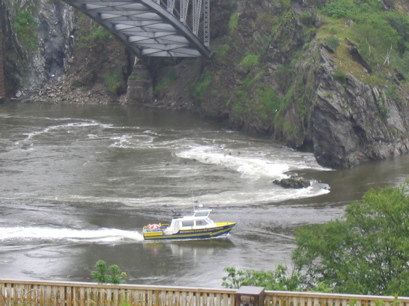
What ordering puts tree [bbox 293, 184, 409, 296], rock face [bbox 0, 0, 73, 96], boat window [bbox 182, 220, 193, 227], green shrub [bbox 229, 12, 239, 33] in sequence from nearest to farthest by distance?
tree [bbox 293, 184, 409, 296]
boat window [bbox 182, 220, 193, 227]
green shrub [bbox 229, 12, 239, 33]
rock face [bbox 0, 0, 73, 96]

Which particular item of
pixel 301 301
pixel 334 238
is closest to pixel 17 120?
pixel 334 238

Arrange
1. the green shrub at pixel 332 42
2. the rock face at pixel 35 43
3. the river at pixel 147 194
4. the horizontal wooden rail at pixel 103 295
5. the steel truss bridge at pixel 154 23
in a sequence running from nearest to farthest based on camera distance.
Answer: the horizontal wooden rail at pixel 103 295, the river at pixel 147 194, the green shrub at pixel 332 42, the steel truss bridge at pixel 154 23, the rock face at pixel 35 43

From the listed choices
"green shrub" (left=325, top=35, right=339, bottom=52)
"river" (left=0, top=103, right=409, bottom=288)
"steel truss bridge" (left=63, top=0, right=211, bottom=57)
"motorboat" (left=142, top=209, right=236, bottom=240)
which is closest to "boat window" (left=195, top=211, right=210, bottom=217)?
"motorboat" (left=142, top=209, right=236, bottom=240)

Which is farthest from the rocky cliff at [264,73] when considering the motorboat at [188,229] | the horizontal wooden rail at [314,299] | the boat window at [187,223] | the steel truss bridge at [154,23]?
the horizontal wooden rail at [314,299]

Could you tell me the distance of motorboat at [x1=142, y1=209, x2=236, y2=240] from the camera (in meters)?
44.5

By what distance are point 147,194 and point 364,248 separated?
1160 inches

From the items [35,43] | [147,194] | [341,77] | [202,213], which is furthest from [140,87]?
[202,213]

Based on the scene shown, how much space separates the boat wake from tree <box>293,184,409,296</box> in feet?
54.3

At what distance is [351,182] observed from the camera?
59.7 m

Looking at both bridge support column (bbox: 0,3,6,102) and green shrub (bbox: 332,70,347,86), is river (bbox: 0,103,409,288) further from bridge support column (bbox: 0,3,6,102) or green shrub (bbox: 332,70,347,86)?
bridge support column (bbox: 0,3,6,102)

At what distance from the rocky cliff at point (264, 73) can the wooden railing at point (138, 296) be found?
4464cm

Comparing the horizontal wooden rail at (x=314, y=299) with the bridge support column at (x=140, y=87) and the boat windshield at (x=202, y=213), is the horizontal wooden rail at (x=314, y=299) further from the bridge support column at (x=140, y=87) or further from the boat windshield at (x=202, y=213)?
the bridge support column at (x=140, y=87)

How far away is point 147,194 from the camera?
5597 cm

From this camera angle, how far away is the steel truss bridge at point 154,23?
79250 mm
